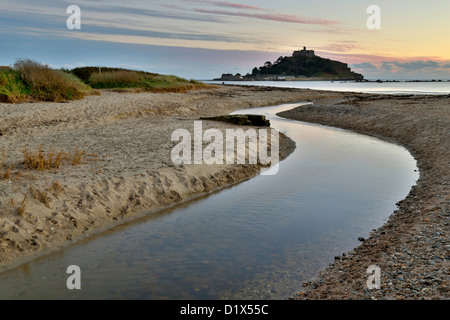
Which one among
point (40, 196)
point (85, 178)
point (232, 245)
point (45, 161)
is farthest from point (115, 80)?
point (232, 245)

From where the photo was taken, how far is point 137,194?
10102mm

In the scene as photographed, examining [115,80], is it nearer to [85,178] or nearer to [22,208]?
[85,178]

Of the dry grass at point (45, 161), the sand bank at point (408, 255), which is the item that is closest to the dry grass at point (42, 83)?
the dry grass at point (45, 161)

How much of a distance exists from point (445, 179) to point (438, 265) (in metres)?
6.81

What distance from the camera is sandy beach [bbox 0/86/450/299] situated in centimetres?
618

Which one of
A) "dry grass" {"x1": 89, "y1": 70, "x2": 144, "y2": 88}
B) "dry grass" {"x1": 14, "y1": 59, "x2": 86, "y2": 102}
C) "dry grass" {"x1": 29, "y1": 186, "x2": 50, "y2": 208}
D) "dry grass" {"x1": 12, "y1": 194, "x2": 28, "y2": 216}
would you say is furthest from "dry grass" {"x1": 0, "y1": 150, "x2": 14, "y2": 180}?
"dry grass" {"x1": 89, "y1": 70, "x2": 144, "y2": 88}

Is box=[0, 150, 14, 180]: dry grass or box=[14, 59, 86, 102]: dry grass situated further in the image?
box=[14, 59, 86, 102]: dry grass

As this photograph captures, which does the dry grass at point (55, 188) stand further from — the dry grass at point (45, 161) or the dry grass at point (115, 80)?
the dry grass at point (115, 80)

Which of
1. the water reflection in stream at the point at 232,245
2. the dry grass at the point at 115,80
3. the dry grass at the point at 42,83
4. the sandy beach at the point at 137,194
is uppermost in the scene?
the dry grass at the point at 115,80

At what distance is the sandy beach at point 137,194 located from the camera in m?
6.18

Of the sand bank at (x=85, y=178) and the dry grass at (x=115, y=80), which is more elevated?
the dry grass at (x=115, y=80)

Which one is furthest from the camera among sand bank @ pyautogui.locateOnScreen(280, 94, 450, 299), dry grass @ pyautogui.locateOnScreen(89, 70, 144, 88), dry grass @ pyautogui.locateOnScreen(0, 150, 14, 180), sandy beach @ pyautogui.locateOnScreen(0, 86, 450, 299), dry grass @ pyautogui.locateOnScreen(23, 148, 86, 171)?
dry grass @ pyautogui.locateOnScreen(89, 70, 144, 88)

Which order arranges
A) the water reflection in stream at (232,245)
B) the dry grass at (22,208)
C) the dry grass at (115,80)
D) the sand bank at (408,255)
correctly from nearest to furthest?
the sand bank at (408,255) < the water reflection in stream at (232,245) < the dry grass at (22,208) < the dry grass at (115,80)

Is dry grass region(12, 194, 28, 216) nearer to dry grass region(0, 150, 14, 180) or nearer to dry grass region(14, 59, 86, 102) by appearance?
dry grass region(0, 150, 14, 180)
